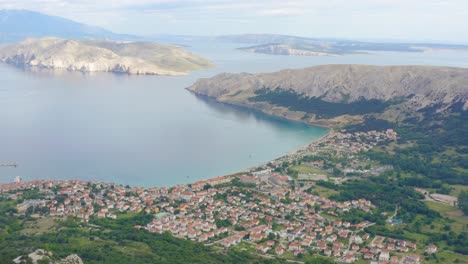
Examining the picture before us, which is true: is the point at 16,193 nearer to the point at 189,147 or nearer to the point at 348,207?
the point at 189,147

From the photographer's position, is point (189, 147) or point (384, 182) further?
point (189, 147)

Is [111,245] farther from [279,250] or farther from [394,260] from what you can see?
[394,260]

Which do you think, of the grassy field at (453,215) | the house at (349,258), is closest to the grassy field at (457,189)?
the grassy field at (453,215)

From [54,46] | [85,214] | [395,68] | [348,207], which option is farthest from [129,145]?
[54,46]

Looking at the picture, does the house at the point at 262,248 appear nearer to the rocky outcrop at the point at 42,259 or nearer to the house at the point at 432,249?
the house at the point at 432,249

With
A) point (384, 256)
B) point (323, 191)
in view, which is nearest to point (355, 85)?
point (323, 191)

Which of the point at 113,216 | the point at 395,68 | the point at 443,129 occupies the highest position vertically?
the point at 395,68
